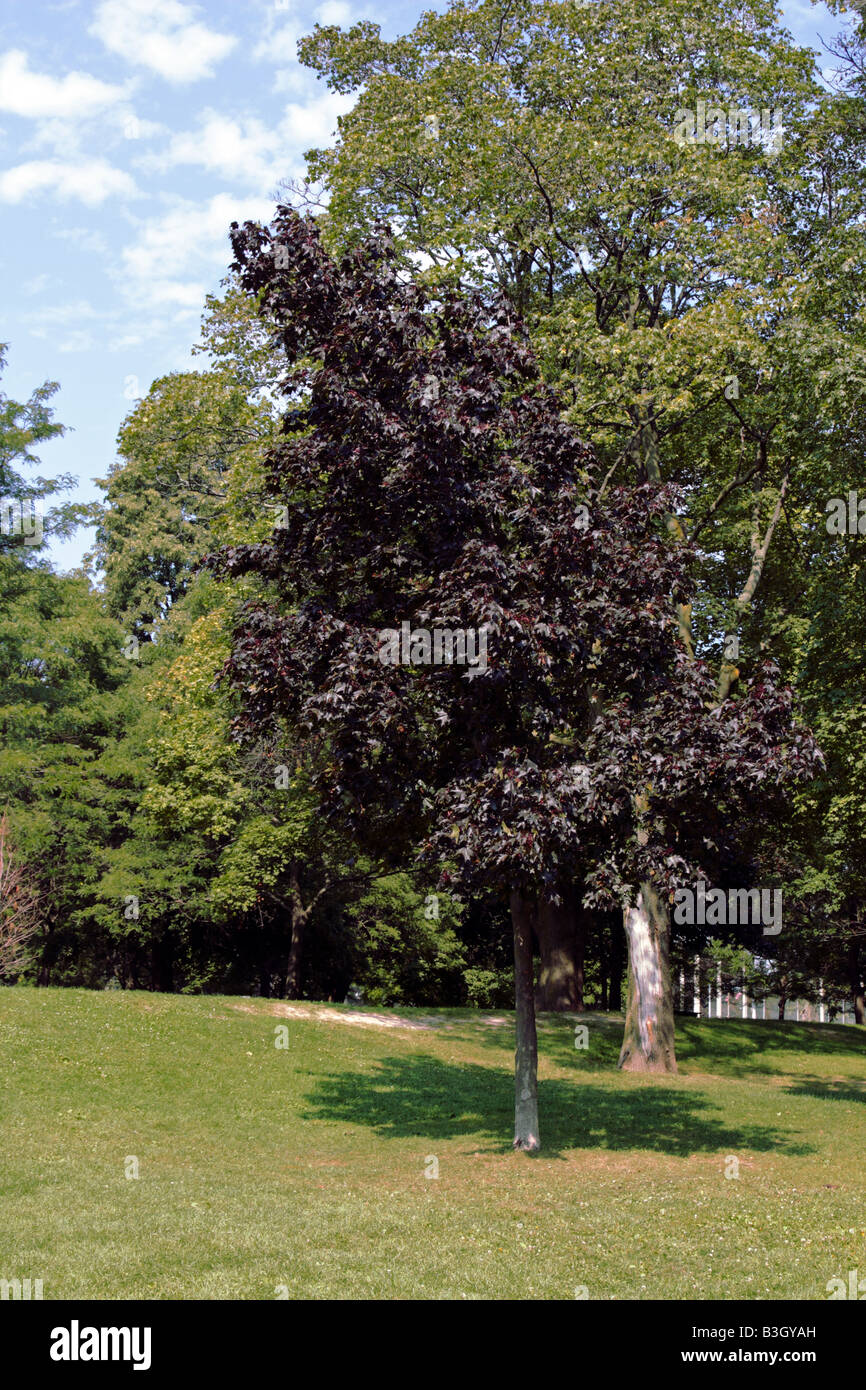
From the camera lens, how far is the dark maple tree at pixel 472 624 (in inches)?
540

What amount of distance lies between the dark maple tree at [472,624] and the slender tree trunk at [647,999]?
9.63 m

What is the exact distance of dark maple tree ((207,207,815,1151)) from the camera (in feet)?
45.0

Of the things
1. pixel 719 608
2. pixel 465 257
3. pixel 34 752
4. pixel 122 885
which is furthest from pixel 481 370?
pixel 34 752

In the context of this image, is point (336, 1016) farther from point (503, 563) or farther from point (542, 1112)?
point (503, 563)

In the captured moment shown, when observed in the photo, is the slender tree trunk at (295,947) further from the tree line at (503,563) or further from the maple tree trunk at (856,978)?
the maple tree trunk at (856,978)

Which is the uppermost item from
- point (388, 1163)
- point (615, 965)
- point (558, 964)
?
point (558, 964)

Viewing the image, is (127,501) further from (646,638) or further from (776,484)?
(646,638)

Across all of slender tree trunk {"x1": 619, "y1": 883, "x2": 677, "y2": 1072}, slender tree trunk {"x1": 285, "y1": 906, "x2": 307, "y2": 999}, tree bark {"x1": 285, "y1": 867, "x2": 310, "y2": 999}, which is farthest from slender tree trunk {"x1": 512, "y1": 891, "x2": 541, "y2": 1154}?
slender tree trunk {"x1": 285, "y1": 906, "x2": 307, "y2": 999}

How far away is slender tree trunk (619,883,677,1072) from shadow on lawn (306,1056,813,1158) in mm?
2141

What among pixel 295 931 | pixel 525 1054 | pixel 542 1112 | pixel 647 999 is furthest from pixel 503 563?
pixel 295 931

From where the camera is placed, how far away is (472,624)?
44.8 feet

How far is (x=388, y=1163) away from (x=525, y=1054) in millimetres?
2327

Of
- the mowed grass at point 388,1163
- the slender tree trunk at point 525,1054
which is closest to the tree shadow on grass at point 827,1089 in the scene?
the mowed grass at point 388,1163

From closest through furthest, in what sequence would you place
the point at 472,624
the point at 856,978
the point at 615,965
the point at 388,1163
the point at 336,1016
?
the point at 472,624 → the point at 388,1163 → the point at 336,1016 → the point at 615,965 → the point at 856,978
